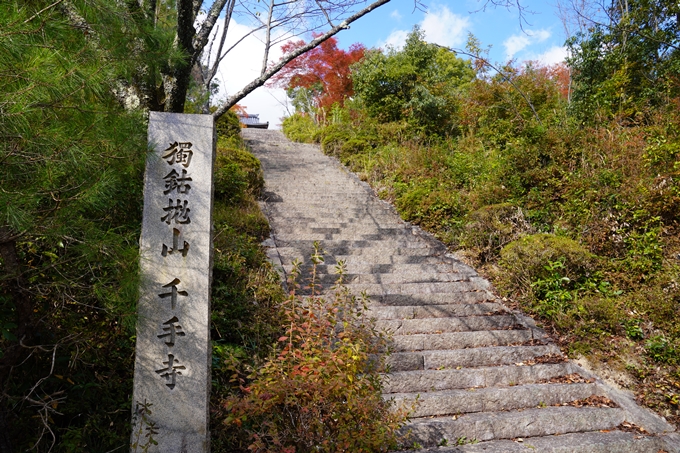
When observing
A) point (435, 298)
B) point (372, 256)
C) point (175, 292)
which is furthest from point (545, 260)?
A: point (175, 292)

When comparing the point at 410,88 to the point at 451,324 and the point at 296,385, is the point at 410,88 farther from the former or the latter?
the point at 296,385

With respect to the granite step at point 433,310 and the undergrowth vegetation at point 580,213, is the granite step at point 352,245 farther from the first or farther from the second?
the granite step at point 433,310

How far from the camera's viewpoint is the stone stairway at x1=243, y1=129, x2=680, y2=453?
12.4 ft

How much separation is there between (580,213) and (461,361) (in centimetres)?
281

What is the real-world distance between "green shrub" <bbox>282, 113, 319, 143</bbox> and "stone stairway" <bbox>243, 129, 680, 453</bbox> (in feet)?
25.4

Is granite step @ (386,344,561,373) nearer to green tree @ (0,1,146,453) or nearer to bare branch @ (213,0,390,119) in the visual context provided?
green tree @ (0,1,146,453)

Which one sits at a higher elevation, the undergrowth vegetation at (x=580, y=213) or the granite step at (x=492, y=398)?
the undergrowth vegetation at (x=580, y=213)

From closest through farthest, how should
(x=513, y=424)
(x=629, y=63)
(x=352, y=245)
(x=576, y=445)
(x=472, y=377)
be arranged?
1. (x=576, y=445)
2. (x=513, y=424)
3. (x=472, y=377)
4. (x=352, y=245)
5. (x=629, y=63)

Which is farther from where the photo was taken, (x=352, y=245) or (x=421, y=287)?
(x=352, y=245)

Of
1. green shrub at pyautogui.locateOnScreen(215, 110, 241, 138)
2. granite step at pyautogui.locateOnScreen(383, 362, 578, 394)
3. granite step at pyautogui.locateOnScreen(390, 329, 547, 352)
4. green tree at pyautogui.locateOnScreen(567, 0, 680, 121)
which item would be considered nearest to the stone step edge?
granite step at pyautogui.locateOnScreen(383, 362, 578, 394)

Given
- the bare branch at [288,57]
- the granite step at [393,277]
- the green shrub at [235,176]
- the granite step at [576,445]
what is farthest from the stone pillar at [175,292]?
the green shrub at [235,176]

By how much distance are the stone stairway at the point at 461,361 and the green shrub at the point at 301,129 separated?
7.74 metres

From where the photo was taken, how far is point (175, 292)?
9.86 feet

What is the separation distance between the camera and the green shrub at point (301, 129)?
15.0 metres
